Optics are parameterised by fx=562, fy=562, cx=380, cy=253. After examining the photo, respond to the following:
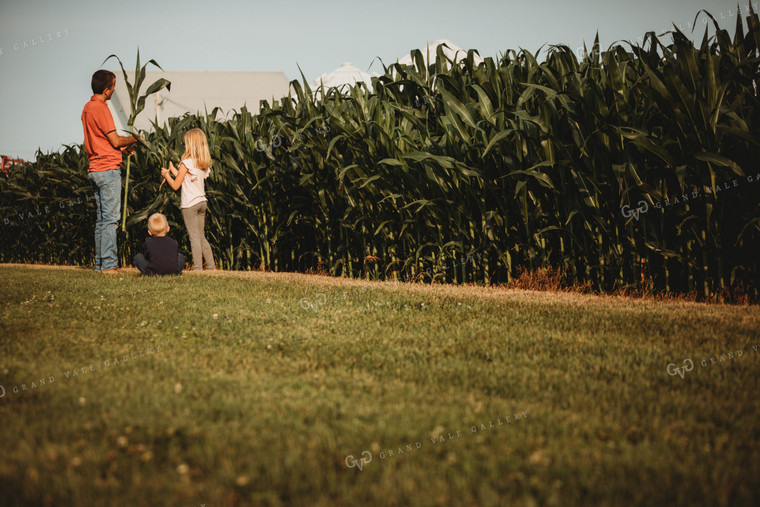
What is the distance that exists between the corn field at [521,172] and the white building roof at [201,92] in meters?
14.1

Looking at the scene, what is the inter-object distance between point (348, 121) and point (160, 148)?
11.2 ft

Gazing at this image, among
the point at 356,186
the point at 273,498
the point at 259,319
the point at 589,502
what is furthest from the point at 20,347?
the point at 356,186

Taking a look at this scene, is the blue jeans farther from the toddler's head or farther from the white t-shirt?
the white t-shirt

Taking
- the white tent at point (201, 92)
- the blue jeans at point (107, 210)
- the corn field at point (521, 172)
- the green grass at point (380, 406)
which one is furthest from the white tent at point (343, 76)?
the green grass at point (380, 406)

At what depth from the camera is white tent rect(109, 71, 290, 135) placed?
2012cm

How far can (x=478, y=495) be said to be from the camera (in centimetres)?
166

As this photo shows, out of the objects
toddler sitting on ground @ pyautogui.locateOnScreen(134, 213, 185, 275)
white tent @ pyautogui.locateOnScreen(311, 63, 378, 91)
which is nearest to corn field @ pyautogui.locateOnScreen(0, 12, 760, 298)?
toddler sitting on ground @ pyautogui.locateOnScreen(134, 213, 185, 275)

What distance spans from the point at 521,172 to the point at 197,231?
4226 mm

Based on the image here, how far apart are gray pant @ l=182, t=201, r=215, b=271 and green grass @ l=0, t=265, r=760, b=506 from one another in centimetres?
284

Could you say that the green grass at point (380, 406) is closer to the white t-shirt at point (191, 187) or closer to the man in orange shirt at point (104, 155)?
the man in orange shirt at point (104, 155)

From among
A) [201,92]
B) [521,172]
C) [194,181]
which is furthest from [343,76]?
[521,172]

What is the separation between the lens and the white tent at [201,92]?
66.0ft

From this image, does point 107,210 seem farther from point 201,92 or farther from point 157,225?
point 201,92

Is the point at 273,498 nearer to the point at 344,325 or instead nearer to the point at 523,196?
the point at 344,325
